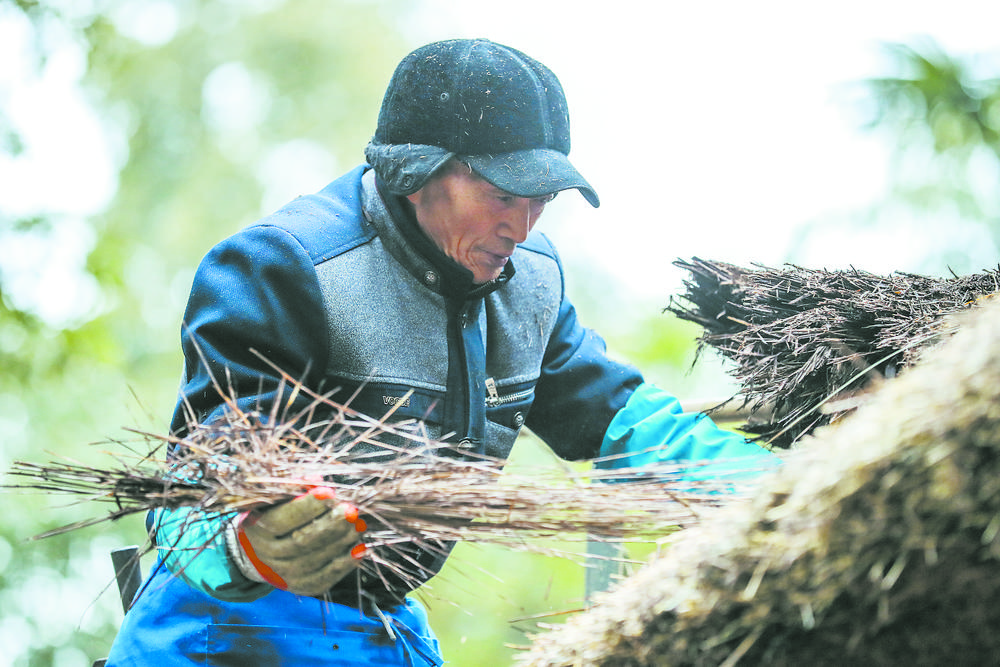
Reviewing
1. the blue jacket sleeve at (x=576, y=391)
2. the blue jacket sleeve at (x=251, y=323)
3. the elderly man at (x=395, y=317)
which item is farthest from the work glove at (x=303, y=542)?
the blue jacket sleeve at (x=576, y=391)

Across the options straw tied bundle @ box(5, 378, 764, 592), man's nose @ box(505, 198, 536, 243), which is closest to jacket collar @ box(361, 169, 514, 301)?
man's nose @ box(505, 198, 536, 243)

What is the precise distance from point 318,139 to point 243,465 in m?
11.8

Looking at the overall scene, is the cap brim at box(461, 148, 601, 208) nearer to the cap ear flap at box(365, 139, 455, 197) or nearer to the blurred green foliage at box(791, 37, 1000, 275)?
the cap ear flap at box(365, 139, 455, 197)

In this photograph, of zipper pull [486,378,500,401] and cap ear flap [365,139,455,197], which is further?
zipper pull [486,378,500,401]

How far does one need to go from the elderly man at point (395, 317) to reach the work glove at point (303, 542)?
144 millimetres

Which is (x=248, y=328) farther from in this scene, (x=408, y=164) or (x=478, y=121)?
(x=478, y=121)

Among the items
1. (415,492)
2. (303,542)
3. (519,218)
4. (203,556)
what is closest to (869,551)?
(415,492)

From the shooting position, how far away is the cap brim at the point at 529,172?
1.98m

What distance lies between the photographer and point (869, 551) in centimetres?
101

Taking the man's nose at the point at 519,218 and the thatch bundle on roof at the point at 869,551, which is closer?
the thatch bundle on roof at the point at 869,551

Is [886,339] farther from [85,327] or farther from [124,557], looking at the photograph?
[85,327]

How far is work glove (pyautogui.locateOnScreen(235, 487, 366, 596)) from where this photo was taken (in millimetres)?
1434

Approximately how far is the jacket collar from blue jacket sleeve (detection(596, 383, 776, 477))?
0.53 meters

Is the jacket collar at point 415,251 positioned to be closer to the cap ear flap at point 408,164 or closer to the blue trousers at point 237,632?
the cap ear flap at point 408,164
